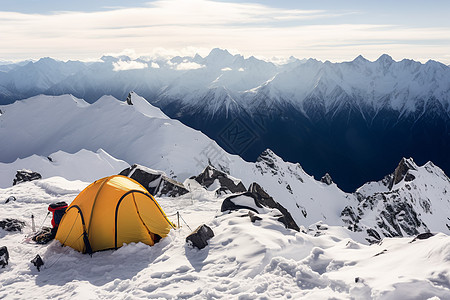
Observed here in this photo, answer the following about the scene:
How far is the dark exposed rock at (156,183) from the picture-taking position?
2541cm

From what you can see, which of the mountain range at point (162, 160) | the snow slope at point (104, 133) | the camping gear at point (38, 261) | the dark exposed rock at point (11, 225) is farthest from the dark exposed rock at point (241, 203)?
the snow slope at point (104, 133)

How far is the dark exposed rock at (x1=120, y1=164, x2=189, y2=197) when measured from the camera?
2541 cm

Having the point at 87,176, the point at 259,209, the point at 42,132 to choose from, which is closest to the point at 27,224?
the point at 259,209

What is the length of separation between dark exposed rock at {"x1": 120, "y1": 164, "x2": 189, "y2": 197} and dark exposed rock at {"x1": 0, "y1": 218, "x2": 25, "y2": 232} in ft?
34.8

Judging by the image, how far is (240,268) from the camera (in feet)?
34.6

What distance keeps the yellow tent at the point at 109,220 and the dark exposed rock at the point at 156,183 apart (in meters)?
10.8

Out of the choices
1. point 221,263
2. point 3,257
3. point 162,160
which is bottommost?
point 162,160

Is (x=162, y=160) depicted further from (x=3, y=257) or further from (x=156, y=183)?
(x=3, y=257)

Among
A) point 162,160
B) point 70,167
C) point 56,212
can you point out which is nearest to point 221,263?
point 56,212

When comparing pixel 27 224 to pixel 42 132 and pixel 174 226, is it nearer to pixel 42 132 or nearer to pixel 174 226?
pixel 174 226

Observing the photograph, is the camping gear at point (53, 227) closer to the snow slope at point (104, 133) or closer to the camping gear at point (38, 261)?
the camping gear at point (38, 261)

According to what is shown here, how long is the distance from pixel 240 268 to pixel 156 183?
17477mm

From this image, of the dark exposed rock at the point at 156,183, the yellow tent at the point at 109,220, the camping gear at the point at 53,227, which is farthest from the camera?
the dark exposed rock at the point at 156,183

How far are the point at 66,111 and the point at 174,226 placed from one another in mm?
93151
